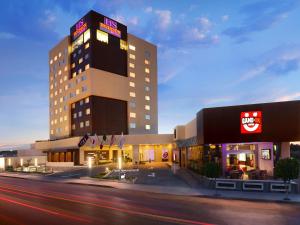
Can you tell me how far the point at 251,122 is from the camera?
33.8 meters

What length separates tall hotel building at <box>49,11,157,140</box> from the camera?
8975 cm

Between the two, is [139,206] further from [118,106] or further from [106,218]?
[118,106]

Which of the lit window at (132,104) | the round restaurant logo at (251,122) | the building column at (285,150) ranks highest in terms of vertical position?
the lit window at (132,104)

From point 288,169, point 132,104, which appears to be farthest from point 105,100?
point 288,169

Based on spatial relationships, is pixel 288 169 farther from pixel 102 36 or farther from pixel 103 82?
pixel 102 36

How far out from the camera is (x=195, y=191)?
2919 centimetres

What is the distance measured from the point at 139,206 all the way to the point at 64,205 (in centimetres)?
535

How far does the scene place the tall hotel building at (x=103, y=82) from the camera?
89.8 metres

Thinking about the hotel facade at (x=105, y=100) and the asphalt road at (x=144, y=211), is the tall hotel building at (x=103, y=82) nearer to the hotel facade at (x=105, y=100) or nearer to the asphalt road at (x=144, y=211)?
the hotel facade at (x=105, y=100)

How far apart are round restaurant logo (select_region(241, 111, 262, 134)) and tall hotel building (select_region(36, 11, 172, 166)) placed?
43.3m

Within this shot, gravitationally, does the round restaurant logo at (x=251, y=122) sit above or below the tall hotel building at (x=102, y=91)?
below

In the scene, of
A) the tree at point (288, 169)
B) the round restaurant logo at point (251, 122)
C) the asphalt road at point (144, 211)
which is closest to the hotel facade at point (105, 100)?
the round restaurant logo at point (251, 122)

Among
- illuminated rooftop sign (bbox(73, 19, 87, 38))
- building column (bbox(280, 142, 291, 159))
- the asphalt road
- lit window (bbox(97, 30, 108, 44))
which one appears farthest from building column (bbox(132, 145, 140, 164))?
the asphalt road

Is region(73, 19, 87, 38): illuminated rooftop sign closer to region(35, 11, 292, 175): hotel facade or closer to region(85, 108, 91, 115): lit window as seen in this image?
region(35, 11, 292, 175): hotel facade
